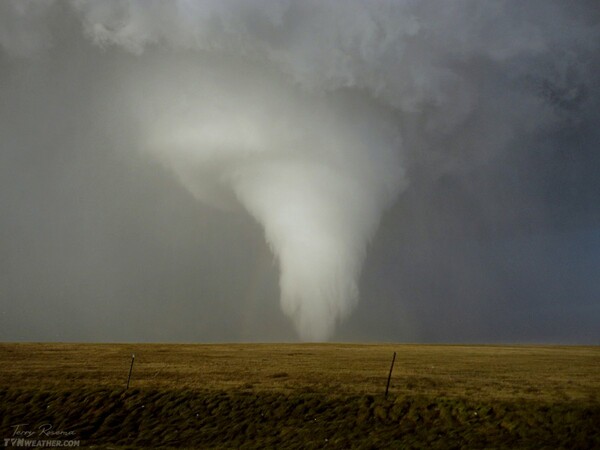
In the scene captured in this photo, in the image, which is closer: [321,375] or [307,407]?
[307,407]

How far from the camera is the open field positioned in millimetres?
30219

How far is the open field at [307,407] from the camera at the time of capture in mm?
30219

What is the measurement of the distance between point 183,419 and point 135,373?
15.3 m

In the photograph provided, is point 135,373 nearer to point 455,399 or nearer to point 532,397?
point 455,399

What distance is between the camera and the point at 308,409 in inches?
1384

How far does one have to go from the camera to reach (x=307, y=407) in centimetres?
3541

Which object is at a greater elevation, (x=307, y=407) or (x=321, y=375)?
(x=321, y=375)

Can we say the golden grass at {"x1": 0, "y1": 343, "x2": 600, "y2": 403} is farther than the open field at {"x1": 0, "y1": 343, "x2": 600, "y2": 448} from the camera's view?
Yes

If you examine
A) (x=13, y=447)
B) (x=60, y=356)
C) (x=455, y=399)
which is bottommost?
(x=13, y=447)

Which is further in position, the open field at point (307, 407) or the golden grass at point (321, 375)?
the golden grass at point (321, 375)

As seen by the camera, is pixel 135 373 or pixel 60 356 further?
pixel 60 356

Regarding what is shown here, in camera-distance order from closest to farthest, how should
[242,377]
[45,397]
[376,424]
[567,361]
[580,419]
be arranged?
[580,419], [376,424], [45,397], [242,377], [567,361]

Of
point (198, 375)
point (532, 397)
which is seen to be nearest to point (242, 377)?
point (198, 375)

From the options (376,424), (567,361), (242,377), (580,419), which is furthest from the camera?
(567,361)
